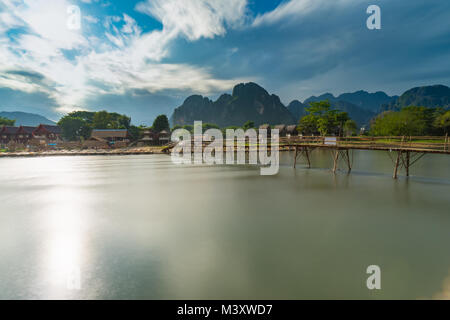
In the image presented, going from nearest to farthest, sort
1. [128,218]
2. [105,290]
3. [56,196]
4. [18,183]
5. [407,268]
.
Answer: [105,290] → [407,268] → [128,218] → [56,196] → [18,183]

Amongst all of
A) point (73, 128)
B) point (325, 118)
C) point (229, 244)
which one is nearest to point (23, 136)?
point (73, 128)

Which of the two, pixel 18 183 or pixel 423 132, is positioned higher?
pixel 423 132

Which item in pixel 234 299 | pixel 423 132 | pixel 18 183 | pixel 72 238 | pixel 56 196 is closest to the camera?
pixel 234 299

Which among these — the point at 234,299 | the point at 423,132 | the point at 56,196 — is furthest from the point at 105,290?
the point at 423,132

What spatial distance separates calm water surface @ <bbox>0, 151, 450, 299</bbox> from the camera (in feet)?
20.4

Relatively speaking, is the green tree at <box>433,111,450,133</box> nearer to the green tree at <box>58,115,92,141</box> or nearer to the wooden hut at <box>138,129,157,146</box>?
the wooden hut at <box>138,129,157,146</box>

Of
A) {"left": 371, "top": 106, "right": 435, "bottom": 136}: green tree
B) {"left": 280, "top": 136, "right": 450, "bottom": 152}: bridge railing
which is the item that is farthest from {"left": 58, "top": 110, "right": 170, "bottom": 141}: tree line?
{"left": 371, "top": 106, "right": 435, "bottom": 136}: green tree

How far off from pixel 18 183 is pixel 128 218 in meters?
19.8

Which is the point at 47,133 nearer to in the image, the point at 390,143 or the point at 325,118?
the point at 325,118

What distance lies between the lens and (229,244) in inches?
340

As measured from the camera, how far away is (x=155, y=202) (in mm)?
14781

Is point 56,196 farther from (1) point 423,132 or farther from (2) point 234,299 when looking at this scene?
(1) point 423,132

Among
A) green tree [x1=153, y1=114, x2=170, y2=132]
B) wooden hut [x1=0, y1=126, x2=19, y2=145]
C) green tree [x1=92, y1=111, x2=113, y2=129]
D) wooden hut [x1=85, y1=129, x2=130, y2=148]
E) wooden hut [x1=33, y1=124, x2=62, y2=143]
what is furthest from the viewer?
green tree [x1=92, y1=111, x2=113, y2=129]
